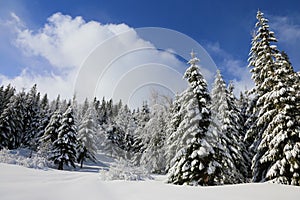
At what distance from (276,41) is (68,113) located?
2934 centimetres

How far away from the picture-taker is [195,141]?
1542 cm

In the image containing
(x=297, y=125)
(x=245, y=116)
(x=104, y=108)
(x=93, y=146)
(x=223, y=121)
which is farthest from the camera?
(x=104, y=108)

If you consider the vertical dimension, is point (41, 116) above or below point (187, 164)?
above

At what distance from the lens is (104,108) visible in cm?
10069

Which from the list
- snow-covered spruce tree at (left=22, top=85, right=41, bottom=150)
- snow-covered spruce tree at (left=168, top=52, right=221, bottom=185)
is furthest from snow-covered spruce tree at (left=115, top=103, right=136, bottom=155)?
snow-covered spruce tree at (left=168, top=52, right=221, bottom=185)

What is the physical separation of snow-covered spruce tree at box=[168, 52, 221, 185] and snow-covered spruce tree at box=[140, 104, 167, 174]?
1747 centimetres

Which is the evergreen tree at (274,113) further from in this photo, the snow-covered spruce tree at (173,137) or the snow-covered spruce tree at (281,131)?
the snow-covered spruce tree at (173,137)

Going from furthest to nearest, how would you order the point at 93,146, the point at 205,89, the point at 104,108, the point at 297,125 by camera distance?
the point at 104,108 < the point at 93,146 < the point at 205,89 < the point at 297,125

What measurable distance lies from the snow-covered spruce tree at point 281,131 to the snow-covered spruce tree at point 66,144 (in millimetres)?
27007

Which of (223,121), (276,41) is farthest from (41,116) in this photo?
(276,41)

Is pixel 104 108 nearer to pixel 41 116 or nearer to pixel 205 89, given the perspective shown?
pixel 41 116

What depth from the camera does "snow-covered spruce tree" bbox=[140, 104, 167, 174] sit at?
34.2 metres

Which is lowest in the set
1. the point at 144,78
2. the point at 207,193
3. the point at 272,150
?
the point at 207,193

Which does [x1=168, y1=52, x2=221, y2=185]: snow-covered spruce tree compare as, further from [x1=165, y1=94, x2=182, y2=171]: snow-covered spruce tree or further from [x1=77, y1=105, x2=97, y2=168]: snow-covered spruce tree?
[x1=77, y1=105, x2=97, y2=168]: snow-covered spruce tree
